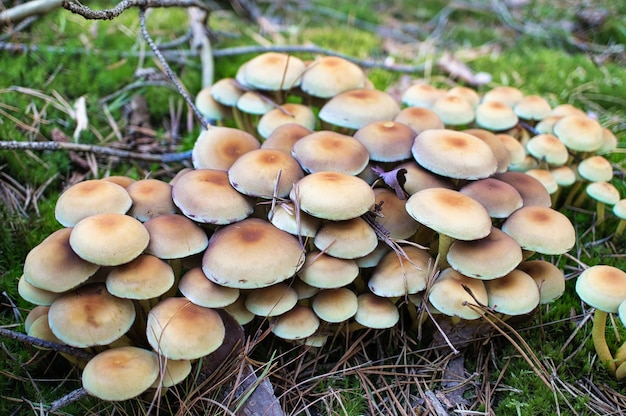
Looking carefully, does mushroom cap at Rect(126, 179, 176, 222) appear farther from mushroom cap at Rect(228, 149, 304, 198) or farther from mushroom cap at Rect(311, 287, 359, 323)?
mushroom cap at Rect(311, 287, 359, 323)

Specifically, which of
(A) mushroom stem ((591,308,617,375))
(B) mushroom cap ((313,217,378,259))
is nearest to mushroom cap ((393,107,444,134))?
(B) mushroom cap ((313,217,378,259))

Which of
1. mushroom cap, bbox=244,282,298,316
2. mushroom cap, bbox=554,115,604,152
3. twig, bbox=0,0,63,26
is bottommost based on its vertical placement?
mushroom cap, bbox=244,282,298,316

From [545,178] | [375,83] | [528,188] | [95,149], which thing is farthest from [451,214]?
[375,83]

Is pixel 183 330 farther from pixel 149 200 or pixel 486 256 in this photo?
pixel 486 256

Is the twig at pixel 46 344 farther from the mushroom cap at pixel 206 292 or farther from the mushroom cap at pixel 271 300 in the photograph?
the mushroom cap at pixel 271 300

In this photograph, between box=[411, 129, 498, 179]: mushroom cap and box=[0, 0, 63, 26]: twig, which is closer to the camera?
box=[411, 129, 498, 179]: mushroom cap

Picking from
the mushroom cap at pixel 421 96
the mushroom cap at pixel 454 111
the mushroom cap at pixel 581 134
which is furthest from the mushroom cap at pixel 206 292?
the mushroom cap at pixel 581 134

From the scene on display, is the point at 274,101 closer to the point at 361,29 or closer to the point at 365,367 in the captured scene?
the point at 365,367
